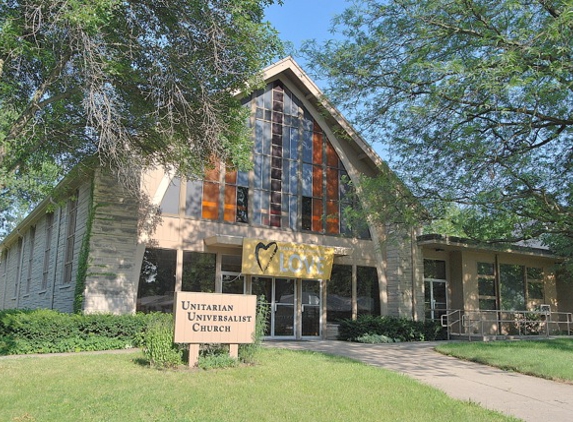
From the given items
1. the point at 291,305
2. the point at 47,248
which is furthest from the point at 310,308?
the point at 47,248

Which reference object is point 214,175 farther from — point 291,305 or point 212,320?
point 212,320

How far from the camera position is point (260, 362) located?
403 inches

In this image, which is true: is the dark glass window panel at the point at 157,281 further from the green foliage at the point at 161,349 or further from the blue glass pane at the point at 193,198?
the green foliage at the point at 161,349

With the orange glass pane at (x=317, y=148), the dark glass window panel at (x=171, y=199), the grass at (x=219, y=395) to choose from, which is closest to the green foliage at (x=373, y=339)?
the orange glass pane at (x=317, y=148)

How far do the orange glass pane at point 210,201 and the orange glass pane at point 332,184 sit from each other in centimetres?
437

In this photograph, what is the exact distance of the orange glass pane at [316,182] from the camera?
1896 centimetres

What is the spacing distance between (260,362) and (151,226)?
695 centimetres

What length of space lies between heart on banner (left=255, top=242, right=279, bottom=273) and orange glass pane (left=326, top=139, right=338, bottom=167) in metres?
4.53

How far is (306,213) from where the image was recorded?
18.6 metres

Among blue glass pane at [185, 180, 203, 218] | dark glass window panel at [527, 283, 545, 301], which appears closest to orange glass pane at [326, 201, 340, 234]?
blue glass pane at [185, 180, 203, 218]

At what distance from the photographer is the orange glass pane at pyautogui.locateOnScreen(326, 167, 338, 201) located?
63.2 feet

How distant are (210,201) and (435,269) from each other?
Result: 9.75 meters

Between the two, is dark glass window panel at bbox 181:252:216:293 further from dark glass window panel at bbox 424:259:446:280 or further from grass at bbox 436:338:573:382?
dark glass window panel at bbox 424:259:446:280

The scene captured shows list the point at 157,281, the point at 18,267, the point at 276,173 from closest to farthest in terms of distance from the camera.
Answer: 1. the point at 157,281
2. the point at 276,173
3. the point at 18,267
